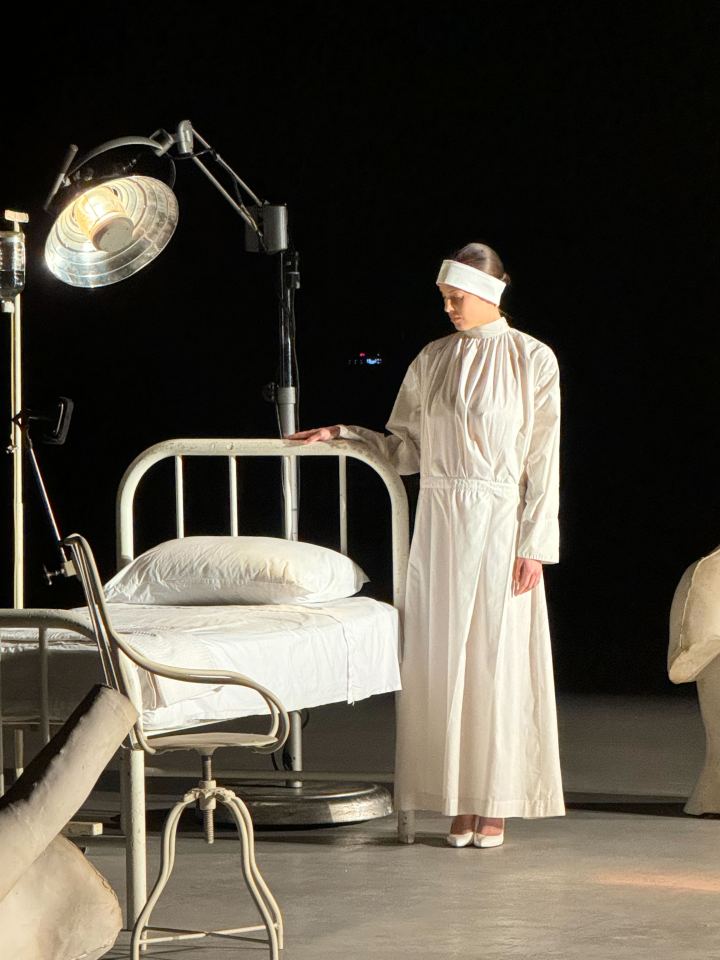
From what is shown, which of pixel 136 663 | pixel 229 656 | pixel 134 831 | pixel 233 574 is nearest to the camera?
pixel 136 663

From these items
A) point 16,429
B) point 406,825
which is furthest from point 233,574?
point 16,429

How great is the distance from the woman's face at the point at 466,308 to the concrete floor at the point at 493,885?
128 cm

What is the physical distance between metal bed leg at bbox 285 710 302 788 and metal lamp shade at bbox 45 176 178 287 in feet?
4.17

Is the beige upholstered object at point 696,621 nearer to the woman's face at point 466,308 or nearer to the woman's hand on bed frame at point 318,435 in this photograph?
the woman's face at point 466,308

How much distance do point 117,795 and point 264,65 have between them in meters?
3.66

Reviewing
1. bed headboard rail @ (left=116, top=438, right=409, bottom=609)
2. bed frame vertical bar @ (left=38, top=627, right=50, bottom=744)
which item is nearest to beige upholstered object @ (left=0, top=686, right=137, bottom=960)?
bed frame vertical bar @ (left=38, top=627, right=50, bottom=744)

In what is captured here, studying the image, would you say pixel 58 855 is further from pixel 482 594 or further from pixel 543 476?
pixel 543 476

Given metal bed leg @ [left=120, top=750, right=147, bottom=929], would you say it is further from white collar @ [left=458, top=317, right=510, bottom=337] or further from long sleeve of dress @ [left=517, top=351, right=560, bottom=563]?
white collar @ [left=458, top=317, right=510, bottom=337]

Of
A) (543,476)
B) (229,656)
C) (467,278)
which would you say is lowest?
(229,656)

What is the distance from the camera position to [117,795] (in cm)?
486

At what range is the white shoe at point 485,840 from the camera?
398cm

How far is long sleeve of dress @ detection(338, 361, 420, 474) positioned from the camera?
4.29m

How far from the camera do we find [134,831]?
3092mm

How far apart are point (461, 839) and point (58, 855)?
1.90 m
